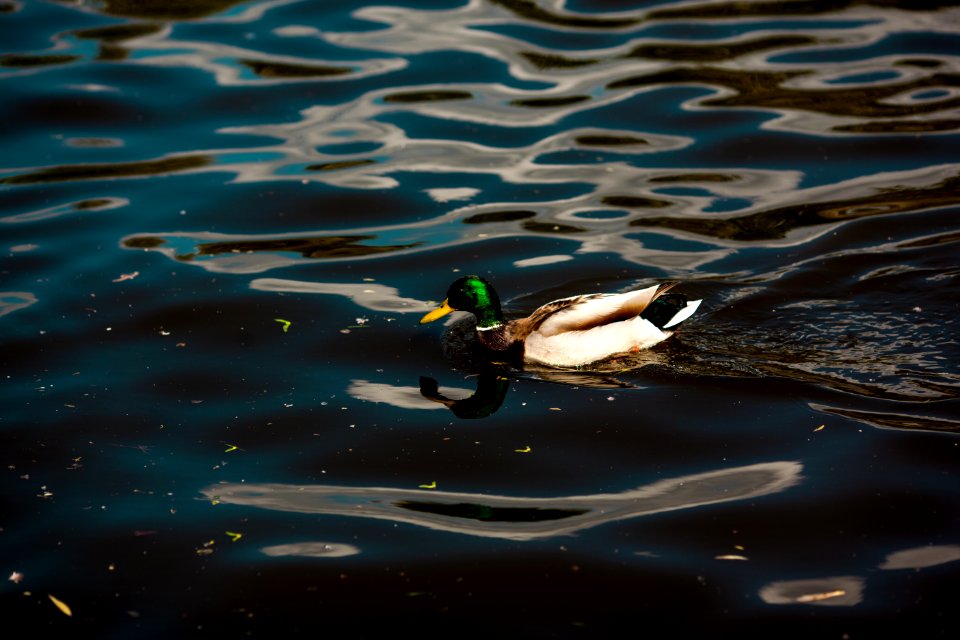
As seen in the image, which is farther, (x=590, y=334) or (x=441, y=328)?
(x=441, y=328)

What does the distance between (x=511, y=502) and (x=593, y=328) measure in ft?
6.83

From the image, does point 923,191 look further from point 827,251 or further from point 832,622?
point 832,622

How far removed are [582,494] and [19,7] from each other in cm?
1214

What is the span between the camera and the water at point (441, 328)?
588 cm

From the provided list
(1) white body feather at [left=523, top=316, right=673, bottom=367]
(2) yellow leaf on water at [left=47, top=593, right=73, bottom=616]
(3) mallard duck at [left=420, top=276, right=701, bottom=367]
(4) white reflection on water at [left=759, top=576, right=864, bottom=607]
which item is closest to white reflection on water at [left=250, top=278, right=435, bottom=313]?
(3) mallard duck at [left=420, top=276, right=701, bottom=367]

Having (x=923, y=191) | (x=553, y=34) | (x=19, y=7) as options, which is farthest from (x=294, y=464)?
(x=19, y=7)

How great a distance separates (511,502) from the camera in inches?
253

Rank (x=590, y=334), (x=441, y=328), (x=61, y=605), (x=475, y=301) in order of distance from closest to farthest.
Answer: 1. (x=61, y=605)
2. (x=590, y=334)
3. (x=475, y=301)
4. (x=441, y=328)

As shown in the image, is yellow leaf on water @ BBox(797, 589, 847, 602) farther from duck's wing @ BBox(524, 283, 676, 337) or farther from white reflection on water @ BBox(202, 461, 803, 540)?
duck's wing @ BBox(524, 283, 676, 337)

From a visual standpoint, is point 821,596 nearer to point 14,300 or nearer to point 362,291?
point 362,291

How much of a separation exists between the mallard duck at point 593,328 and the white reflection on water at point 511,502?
176 centimetres

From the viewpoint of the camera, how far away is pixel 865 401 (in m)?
7.20

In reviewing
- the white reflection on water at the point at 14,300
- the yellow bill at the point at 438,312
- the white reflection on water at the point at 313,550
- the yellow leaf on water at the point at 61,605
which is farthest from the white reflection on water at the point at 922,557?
the white reflection on water at the point at 14,300

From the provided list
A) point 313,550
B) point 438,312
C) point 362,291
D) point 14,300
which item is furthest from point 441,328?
point 14,300
